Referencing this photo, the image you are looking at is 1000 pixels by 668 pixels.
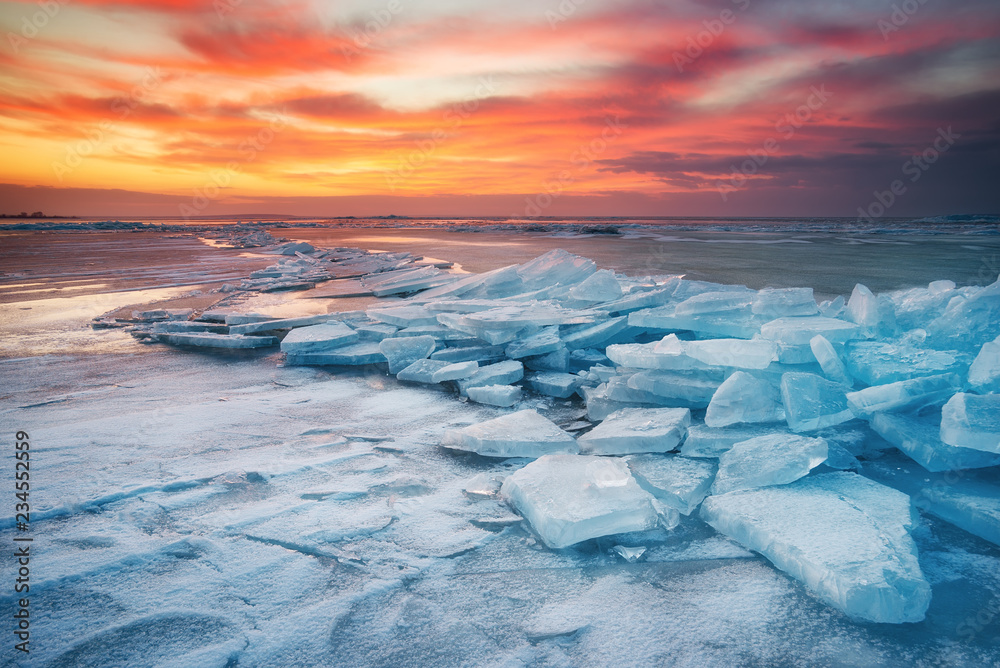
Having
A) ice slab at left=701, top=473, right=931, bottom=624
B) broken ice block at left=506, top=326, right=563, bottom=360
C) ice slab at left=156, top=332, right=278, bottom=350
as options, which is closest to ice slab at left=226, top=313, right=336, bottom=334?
ice slab at left=156, top=332, right=278, bottom=350

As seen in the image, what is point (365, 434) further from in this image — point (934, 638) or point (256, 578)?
point (934, 638)

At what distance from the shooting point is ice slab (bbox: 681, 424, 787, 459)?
2.12 m

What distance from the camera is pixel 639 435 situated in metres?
2.19

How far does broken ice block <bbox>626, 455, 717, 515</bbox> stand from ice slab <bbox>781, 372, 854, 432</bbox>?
412 millimetres

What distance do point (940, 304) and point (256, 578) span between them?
3589 mm

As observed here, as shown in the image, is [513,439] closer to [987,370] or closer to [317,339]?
[987,370]

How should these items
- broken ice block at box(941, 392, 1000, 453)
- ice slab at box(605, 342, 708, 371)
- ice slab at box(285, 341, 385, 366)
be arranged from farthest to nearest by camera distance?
ice slab at box(285, 341, 385, 366) < ice slab at box(605, 342, 708, 371) < broken ice block at box(941, 392, 1000, 453)

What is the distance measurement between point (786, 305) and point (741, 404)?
1.17 m

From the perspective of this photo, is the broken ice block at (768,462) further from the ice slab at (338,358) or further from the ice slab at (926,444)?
the ice slab at (338,358)

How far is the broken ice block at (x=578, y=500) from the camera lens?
1.59 m

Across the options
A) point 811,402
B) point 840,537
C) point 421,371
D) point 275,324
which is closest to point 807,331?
point 811,402

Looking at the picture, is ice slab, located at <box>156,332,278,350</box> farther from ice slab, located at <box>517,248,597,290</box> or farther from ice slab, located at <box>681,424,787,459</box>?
ice slab, located at <box>681,424,787,459</box>

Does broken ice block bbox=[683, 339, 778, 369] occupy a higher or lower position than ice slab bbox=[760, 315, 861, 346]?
lower

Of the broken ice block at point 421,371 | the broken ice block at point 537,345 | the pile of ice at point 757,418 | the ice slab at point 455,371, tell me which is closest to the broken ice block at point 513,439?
the pile of ice at point 757,418
